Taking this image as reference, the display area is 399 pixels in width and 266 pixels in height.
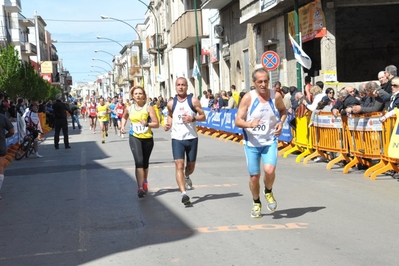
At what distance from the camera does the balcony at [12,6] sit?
7169 centimetres

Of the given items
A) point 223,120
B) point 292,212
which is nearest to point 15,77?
point 223,120

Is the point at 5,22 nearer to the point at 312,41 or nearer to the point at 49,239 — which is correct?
the point at 312,41

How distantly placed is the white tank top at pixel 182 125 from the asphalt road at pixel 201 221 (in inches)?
38.8

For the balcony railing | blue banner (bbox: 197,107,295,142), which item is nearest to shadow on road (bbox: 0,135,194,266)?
blue banner (bbox: 197,107,295,142)

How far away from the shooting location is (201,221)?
8266mm

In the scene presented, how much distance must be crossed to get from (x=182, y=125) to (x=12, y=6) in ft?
218

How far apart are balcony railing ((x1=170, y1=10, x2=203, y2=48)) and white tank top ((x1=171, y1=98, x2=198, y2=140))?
32.5 meters

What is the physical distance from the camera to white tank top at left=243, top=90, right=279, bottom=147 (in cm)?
815

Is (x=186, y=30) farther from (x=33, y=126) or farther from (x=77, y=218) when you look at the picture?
(x=77, y=218)

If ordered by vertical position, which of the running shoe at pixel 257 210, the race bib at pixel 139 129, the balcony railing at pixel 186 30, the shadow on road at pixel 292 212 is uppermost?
the balcony railing at pixel 186 30

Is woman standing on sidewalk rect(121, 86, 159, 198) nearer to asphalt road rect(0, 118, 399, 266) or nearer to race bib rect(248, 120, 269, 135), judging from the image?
asphalt road rect(0, 118, 399, 266)

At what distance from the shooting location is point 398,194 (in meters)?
10.1

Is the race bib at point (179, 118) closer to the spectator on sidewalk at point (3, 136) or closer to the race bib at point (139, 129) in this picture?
the race bib at point (139, 129)

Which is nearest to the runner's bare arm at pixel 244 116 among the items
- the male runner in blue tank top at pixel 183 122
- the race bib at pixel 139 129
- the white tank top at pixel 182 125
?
the male runner in blue tank top at pixel 183 122
